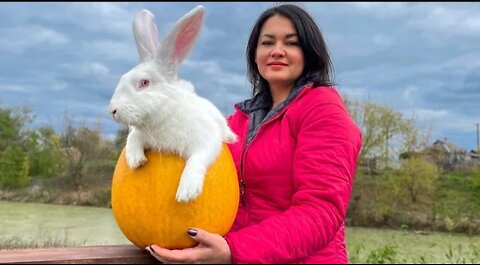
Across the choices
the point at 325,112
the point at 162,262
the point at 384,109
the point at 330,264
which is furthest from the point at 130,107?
the point at 384,109

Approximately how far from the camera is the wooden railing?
1.80 metres

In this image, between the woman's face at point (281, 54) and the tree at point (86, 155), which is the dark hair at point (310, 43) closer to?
the woman's face at point (281, 54)

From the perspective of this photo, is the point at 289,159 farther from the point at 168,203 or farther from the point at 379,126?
the point at 379,126

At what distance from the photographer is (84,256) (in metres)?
1.84

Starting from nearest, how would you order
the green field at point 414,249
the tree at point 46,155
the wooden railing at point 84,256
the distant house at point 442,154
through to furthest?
the wooden railing at point 84,256 → the green field at point 414,249 → the distant house at point 442,154 → the tree at point 46,155

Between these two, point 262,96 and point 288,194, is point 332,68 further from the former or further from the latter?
point 288,194

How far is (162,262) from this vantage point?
1.79 m

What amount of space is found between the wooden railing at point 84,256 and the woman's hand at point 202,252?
0.13 m

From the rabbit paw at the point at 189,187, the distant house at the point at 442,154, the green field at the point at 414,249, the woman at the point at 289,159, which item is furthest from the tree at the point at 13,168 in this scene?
the rabbit paw at the point at 189,187

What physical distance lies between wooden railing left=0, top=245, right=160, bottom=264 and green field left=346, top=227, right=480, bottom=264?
1.77 metres

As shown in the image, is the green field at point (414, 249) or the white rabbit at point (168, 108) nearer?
the white rabbit at point (168, 108)

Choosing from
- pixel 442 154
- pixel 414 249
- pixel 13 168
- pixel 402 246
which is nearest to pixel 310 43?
pixel 402 246

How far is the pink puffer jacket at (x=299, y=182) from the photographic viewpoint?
172 centimetres

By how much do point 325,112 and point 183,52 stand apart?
0.50 m
